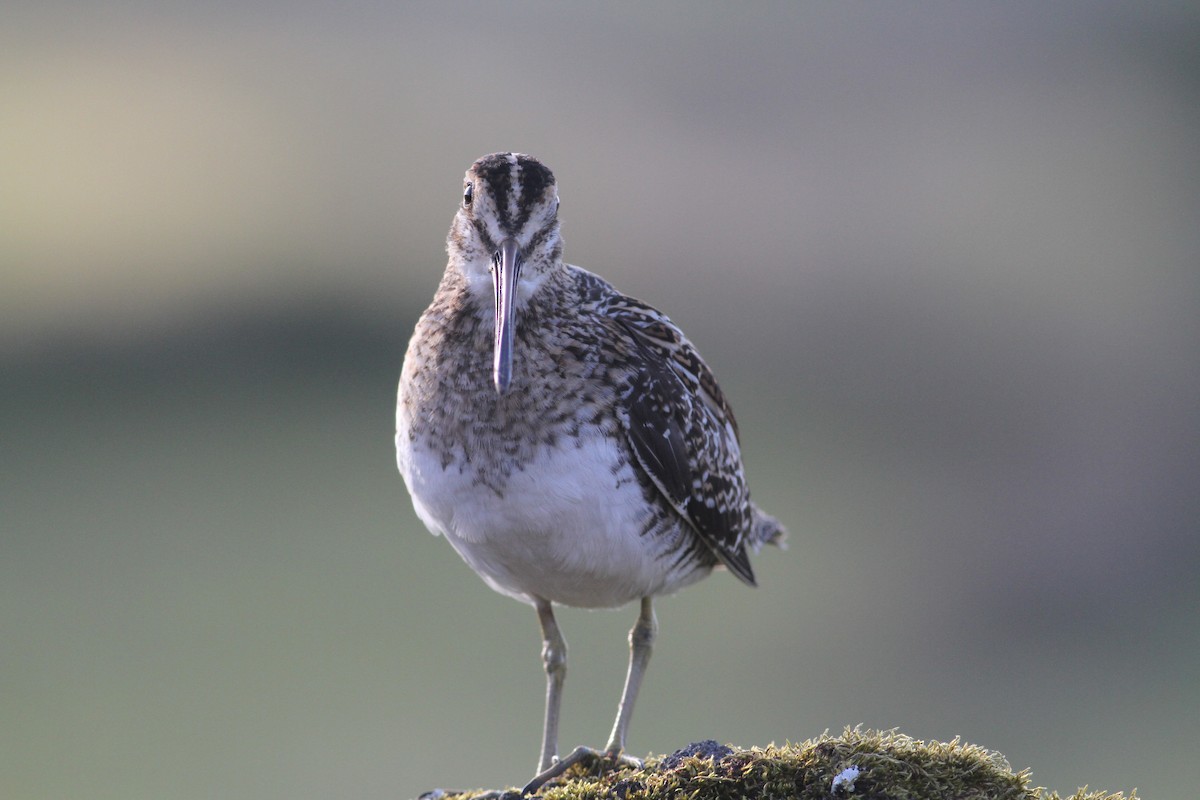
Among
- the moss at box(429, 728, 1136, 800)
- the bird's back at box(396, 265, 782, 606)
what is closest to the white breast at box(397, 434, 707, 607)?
the bird's back at box(396, 265, 782, 606)

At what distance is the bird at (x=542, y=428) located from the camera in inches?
189

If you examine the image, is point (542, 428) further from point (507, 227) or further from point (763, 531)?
point (763, 531)

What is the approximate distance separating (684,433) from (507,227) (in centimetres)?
117

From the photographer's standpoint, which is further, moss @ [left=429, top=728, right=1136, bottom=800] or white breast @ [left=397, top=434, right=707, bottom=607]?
white breast @ [left=397, top=434, right=707, bottom=607]

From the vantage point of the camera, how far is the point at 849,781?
3.86 meters

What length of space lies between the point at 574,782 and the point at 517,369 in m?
1.51

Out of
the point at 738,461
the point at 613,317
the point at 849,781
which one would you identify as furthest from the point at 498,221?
the point at 849,781

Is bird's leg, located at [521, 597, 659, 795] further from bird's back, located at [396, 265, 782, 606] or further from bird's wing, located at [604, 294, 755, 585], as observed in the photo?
bird's wing, located at [604, 294, 755, 585]

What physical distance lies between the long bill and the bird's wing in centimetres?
64

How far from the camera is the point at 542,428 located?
483cm

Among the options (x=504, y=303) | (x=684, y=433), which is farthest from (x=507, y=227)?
(x=684, y=433)

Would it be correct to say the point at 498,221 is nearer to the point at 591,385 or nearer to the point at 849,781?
the point at 591,385

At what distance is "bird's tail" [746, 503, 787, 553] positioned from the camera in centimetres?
627

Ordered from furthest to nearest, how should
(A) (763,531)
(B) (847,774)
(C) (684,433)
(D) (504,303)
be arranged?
(A) (763,531), (C) (684,433), (D) (504,303), (B) (847,774)
